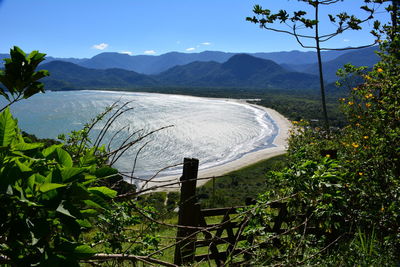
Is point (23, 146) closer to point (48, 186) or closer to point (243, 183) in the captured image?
point (48, 186)

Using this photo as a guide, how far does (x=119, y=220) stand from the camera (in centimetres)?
215

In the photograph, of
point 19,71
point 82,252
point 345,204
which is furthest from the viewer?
point 345,204

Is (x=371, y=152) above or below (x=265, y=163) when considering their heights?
above

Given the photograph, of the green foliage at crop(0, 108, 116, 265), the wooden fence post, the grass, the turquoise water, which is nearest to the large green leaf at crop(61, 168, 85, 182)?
the green foliage at crop(0, 108, 116, 265)

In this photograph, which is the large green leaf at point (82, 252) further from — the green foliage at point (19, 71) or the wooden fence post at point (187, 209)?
the wooden fence post at point (187, 209)

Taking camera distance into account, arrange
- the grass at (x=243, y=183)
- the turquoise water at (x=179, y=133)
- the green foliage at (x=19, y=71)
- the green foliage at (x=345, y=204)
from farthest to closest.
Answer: the turquoise water at (x=179, y=133), the grass at (x=243, y=183), the green foliage at (x=345, y=204), the green foliage at (x=19, y=71)

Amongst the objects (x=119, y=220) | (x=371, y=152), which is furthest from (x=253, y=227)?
(x=371, y=152)

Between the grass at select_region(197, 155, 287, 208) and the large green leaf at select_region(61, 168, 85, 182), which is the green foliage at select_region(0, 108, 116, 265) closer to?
the large green leaf at select_region(61, 168, 85, 182)

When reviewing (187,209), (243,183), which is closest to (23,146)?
(187,209)

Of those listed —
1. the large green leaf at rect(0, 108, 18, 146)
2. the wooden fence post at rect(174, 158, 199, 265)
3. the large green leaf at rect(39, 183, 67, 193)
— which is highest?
the large green leaf at rect(0, 108, 18, 146)

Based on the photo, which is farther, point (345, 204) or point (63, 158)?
point (345, 204)

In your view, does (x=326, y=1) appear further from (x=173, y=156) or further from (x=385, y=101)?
(x=173, y=156)

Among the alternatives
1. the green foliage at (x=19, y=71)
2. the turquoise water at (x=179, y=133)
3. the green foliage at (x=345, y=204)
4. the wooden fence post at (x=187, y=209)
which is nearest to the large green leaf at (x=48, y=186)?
the green foliage at (x=19, y=71)

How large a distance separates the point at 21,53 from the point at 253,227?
2208 mm
